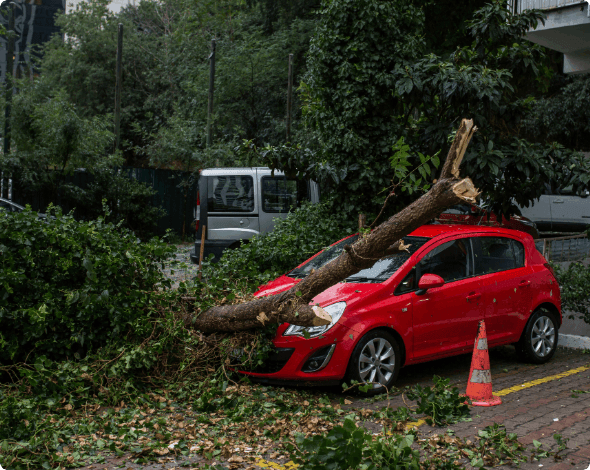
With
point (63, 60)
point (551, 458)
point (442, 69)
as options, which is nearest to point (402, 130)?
point (442, 69)

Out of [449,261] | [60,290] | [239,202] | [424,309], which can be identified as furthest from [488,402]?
[239,202]

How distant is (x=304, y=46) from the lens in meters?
28.6

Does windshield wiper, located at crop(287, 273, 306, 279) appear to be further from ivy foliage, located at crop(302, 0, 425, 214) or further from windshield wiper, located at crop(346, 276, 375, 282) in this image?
ivy foliage, located at crop(302, 0, 425, 214)

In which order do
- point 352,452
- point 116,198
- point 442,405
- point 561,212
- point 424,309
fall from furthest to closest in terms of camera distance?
point 116,198, point 561,212, point 424,309, point 442,405, point 352,452

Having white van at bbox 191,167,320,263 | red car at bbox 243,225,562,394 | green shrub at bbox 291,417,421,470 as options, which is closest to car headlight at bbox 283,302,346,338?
red car at bbox 243,225,562,394

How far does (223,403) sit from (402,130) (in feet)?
18.2

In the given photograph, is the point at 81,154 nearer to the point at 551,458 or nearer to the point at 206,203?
the point at 206,203

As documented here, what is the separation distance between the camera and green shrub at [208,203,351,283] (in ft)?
28.4

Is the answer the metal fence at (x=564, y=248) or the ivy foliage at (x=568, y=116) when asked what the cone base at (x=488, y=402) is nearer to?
the metal fence at (x=564, y=248)

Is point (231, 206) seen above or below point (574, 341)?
above

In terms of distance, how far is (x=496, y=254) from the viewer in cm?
719

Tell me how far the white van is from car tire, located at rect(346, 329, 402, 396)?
697 centimetres

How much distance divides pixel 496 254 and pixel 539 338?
119 cm

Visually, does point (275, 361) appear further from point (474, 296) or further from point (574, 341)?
point (574, 341)
